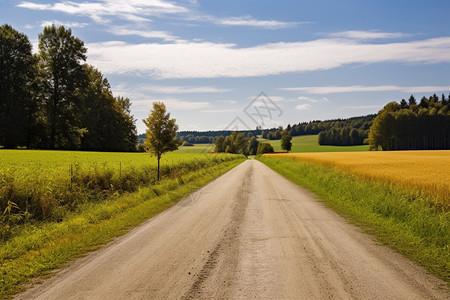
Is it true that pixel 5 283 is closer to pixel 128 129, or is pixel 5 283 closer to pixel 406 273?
pixel 406 273

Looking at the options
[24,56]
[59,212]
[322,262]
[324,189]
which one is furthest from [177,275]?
[24,56]

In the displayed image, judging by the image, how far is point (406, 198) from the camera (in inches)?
482

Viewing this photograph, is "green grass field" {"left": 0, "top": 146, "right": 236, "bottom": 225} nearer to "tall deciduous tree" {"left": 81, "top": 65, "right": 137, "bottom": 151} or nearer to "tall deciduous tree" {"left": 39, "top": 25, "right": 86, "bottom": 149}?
"tall deciduous tree" {"left": 39, "top": 25, "right": 86, "bottom": 149}

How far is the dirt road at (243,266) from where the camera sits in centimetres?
492

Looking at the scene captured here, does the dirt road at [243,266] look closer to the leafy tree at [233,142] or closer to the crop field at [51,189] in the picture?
the crop field at [51,189]

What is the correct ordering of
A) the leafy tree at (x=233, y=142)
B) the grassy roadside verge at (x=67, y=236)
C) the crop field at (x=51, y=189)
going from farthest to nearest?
1. the leafy tree at (x=233, y=142)
2. the crop field at (x=51, y=189)
3. the grassy roadside verge at (x=67, y=236)

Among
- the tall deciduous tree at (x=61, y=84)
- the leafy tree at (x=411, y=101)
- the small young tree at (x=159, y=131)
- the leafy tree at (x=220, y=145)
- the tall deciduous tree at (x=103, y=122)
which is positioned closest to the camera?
the small young tree at (x=159, y=131)

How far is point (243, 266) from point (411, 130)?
12391 cm

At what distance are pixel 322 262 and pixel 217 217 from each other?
5212mm

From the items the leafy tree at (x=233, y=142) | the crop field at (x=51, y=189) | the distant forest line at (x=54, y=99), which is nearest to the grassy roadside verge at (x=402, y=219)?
the crop field at (x=51, y=189)

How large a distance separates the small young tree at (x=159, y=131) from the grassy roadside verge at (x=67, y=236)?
31.1ft

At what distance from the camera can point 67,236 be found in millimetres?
8711

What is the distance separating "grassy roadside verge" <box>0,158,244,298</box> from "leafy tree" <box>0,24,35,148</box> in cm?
3968

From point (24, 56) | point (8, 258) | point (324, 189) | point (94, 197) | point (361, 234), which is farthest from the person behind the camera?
point (24, 56)
